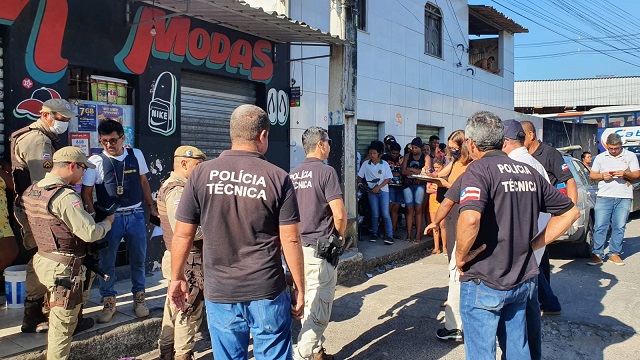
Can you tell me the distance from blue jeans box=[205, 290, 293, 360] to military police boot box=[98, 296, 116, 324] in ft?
6.91

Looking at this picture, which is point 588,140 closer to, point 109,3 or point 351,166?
point 351,166

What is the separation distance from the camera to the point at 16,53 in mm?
5246

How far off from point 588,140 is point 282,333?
2341cm

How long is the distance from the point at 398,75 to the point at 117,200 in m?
8.53

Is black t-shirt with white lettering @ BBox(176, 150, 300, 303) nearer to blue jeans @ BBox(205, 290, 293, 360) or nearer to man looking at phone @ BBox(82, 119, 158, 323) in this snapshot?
blue jeans @ BBox(205, 290, 293, 360)

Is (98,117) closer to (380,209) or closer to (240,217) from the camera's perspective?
(240,217)

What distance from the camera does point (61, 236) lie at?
3.79 meters

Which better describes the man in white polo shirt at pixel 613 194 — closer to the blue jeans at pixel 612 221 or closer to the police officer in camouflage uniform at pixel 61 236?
the blue jeans at pixel 612 221

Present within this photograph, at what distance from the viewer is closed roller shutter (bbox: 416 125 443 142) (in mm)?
13503

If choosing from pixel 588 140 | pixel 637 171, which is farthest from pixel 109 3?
pixel 588 140

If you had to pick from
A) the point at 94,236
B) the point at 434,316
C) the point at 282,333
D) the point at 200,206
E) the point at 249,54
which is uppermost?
the point at 249,54

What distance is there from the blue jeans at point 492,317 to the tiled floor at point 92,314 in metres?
3.04

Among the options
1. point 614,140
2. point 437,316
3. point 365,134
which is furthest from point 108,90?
point 614,140

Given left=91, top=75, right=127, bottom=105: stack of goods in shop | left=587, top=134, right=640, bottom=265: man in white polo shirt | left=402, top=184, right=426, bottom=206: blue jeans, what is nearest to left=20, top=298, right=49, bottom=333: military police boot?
left=91, top=75, right=127, bottom=105: stack of goods in shop
